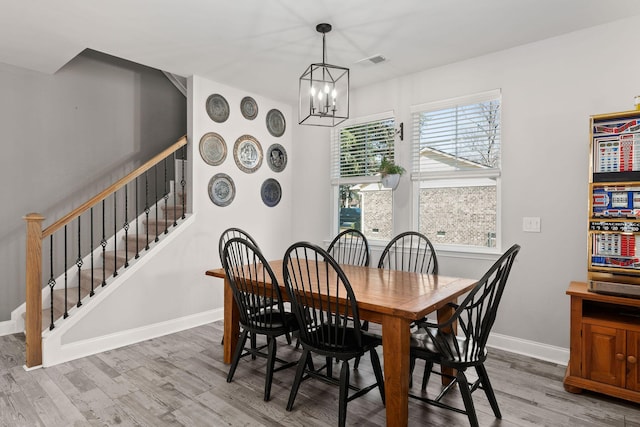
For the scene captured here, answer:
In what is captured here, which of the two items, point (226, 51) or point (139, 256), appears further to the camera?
point (139, 256)

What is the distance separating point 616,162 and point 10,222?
519 centimetres

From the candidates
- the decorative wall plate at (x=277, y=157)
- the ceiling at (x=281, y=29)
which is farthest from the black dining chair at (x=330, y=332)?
the decorative wall plate at (x=277, y=157)

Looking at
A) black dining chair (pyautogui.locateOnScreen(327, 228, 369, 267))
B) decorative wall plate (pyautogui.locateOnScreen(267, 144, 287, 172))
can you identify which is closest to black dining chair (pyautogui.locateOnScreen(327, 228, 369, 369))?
black dining chair (pyautogui.locateOnScreen(327, 228, 369, 267))

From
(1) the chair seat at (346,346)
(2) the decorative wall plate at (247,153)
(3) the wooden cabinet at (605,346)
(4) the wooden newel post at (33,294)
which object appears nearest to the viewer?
(1) the chair seat at (346,346)

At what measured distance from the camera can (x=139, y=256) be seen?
143 inches

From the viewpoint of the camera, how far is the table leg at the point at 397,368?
193cm

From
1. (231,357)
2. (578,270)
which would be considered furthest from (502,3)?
(231,357)

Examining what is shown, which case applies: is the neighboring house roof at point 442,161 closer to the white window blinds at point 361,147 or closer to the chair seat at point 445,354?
the white window blinds at point 361,147

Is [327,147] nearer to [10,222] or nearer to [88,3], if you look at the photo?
[88,3]

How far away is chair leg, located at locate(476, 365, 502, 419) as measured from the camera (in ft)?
6.93

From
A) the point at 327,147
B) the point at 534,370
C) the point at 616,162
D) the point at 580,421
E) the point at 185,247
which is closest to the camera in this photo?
the point at 580,421

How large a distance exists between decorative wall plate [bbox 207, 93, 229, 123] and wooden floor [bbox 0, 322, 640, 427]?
254 centimetres

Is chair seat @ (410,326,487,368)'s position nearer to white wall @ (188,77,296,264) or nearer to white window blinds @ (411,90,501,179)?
white window blinds @ (411,90,501,179)

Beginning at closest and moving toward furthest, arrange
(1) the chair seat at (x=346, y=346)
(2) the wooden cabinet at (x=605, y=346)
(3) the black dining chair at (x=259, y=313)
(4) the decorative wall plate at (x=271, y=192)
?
(1) the chair seat at (x=346, y=346) < (2) the wooden cabinet at (x=605, y=346) < (3) the black dining chair at (x=259, y=313) < (4) the decorative wall plate at (x=271, y=192)
